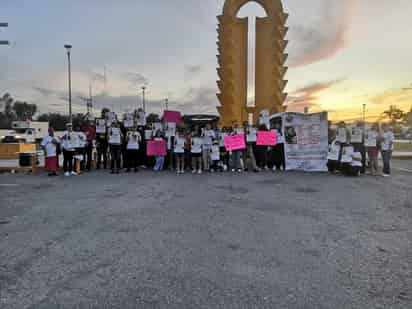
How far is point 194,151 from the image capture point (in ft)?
40.7

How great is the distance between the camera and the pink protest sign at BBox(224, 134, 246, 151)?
12.5 metres

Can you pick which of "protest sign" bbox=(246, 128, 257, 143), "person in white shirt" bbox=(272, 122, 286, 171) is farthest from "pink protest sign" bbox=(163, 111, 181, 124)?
"person in white shirt" bbox=(272, 122, 286, 171)

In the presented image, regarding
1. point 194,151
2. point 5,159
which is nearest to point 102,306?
point 194,151

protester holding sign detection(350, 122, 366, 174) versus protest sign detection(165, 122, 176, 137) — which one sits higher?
protest sign detection(165, 122, 176, 137)

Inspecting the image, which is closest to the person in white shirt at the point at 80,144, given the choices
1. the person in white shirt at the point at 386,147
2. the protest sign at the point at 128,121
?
the protest sign at the point at 128,121

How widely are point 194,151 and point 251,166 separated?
102 inches

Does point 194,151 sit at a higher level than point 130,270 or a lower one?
higher

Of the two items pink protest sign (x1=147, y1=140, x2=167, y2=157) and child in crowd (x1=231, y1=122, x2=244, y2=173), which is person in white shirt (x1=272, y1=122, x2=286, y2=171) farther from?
pink protest sign (x1=147, y1=140, x2=167, y2=157)

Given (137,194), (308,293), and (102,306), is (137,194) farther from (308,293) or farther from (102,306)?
(308,293)

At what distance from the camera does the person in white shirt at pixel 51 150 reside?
1211cm

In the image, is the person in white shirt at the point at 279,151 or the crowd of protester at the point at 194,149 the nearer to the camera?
the crowd of protester at the point at 194,149

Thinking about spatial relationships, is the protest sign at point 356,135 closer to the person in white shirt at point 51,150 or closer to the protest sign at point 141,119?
the protest sign at point 141,119

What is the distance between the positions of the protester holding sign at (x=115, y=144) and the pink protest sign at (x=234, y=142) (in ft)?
14.3

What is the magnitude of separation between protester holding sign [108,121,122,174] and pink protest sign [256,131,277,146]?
5.76 m
